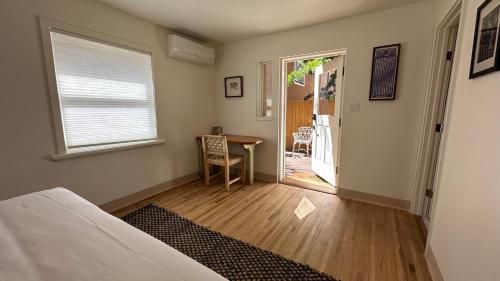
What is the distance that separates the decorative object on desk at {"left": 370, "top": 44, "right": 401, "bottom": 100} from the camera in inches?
90.3

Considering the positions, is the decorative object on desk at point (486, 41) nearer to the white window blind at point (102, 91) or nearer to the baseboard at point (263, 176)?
the baseboard at point (263, 176)

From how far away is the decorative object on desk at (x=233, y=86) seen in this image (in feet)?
11.3

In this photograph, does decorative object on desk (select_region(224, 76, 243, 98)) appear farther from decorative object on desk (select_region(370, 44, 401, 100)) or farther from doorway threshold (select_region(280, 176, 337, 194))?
decorative object on desk (select_region(370, 44, 401, 100))

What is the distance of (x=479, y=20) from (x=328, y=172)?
A: 2396mm

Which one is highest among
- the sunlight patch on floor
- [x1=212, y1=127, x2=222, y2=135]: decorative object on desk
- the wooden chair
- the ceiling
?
the ceiling

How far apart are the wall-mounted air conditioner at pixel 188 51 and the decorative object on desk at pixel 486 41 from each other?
289 centimetres

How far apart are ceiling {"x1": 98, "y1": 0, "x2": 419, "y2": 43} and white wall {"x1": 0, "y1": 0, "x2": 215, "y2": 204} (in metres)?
0.29

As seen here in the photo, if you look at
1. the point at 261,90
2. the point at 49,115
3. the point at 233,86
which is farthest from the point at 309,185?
the point at 49,115

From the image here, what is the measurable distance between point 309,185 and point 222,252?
1.88 meters

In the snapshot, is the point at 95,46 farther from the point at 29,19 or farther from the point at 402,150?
the point at 402,150

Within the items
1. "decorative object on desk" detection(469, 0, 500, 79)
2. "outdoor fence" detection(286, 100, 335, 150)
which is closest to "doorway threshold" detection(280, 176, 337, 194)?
"decorative object on desk" detection(469, 0, 500, 79)

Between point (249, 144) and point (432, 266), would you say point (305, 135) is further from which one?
point (432, 266)

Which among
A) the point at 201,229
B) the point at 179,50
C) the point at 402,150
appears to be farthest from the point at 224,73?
the point at 402,150

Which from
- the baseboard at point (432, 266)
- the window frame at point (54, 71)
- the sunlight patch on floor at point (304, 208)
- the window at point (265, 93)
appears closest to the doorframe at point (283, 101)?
the window at point (265, 93)
